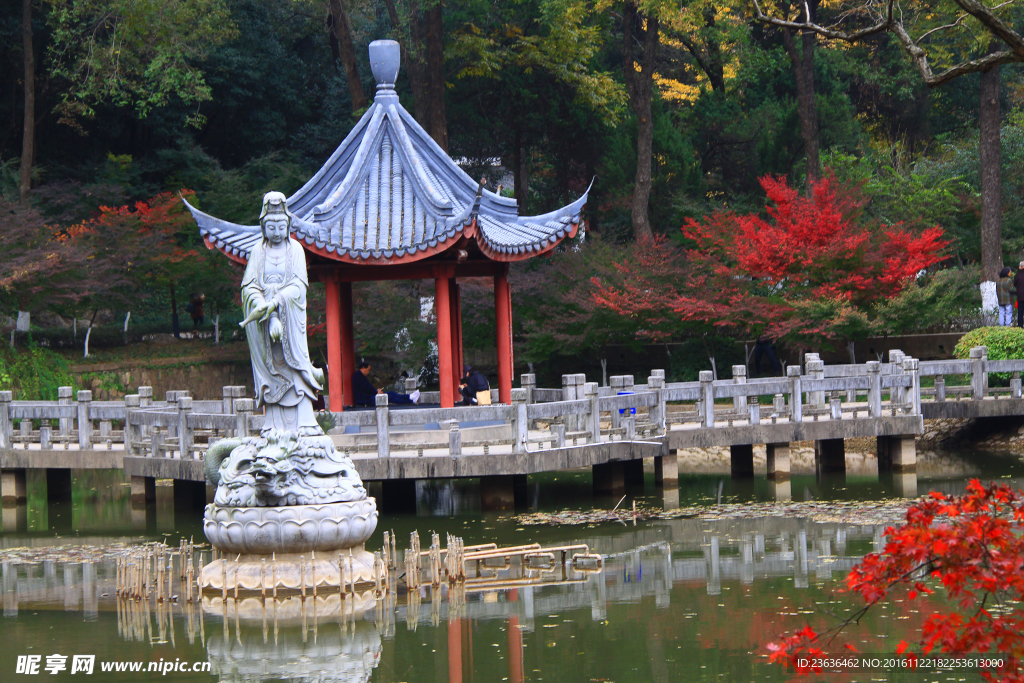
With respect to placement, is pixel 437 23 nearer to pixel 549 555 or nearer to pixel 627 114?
pixel 627 114

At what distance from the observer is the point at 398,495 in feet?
57.4

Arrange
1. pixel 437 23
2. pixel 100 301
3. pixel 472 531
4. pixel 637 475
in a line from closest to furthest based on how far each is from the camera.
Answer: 1. pixel 472 531
2. pixel 637 475
3. pixel 100 301
4. pixel 437 23

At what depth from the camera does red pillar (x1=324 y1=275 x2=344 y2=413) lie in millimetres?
17109

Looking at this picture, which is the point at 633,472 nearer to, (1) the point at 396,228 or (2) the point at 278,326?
(1) the point at 396,228

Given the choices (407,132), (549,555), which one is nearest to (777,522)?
(549,555)

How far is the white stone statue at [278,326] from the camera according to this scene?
39.6 feet

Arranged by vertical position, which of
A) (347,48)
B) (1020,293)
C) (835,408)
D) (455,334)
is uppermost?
(347,48)

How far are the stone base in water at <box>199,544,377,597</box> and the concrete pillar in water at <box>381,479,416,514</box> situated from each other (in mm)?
5564

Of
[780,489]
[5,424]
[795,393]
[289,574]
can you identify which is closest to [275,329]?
[289,574]

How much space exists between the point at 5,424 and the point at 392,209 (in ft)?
22.5

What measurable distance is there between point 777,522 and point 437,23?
1814cm

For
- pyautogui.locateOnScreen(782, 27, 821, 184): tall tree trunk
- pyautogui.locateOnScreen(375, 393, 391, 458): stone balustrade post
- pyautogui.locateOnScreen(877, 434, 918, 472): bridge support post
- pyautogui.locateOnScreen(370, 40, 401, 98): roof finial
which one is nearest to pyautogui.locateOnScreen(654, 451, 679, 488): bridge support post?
pyautogui.locateOnScreen(877, 434, 918, 472): bridge support post

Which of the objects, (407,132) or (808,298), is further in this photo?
(808,298)

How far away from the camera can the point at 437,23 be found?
29.5m
